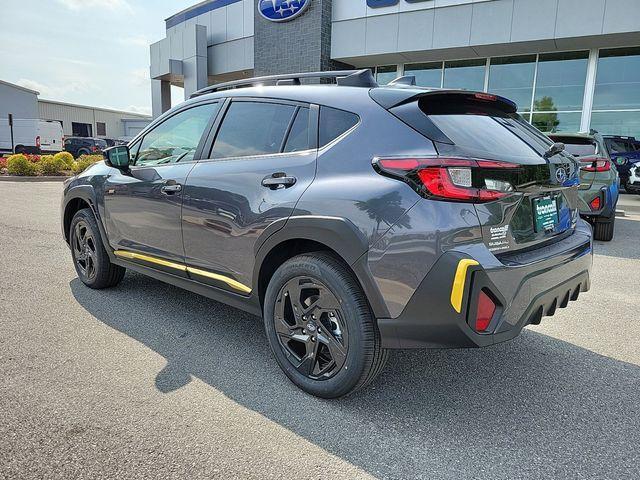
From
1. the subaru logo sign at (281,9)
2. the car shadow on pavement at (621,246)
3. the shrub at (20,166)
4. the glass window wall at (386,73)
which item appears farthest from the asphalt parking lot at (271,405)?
the subaru logo sign at (281,9)

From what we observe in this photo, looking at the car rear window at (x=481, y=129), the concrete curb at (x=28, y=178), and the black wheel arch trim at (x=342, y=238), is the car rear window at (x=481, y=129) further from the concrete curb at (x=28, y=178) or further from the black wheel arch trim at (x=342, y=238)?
the concrete curb at (x=28, y=178)

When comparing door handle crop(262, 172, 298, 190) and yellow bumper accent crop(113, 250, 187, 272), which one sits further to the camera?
yellow bumper accent crop(113, 250, 187, 272)

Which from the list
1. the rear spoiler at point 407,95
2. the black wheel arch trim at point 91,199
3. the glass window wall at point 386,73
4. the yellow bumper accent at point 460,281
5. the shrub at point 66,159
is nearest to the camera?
the yellow bumper accent at point 460,281

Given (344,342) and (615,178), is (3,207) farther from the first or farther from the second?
(615,178)

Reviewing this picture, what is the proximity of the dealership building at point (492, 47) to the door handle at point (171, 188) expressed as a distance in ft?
49.2

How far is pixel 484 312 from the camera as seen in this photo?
221cm

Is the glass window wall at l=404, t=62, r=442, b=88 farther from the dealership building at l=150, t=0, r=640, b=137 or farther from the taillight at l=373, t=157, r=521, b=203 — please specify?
the taillight at l=373, t=157, r=521, b=203

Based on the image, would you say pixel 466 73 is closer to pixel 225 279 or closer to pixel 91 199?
pixel 91 199

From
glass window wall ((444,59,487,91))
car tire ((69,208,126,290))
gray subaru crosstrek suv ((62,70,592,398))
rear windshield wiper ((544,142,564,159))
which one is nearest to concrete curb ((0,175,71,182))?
car tire ((69,208,126,290))

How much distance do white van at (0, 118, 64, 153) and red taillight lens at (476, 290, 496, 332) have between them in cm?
3622

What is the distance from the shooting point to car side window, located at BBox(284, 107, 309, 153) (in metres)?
2.79

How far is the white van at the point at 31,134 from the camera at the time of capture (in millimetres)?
32969

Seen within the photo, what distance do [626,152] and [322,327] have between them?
14.8 metres

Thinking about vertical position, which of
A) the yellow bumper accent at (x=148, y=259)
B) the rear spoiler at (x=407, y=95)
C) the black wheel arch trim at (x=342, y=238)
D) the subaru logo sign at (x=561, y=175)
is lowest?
the yellow bumper accent at (x=148, y=259)
